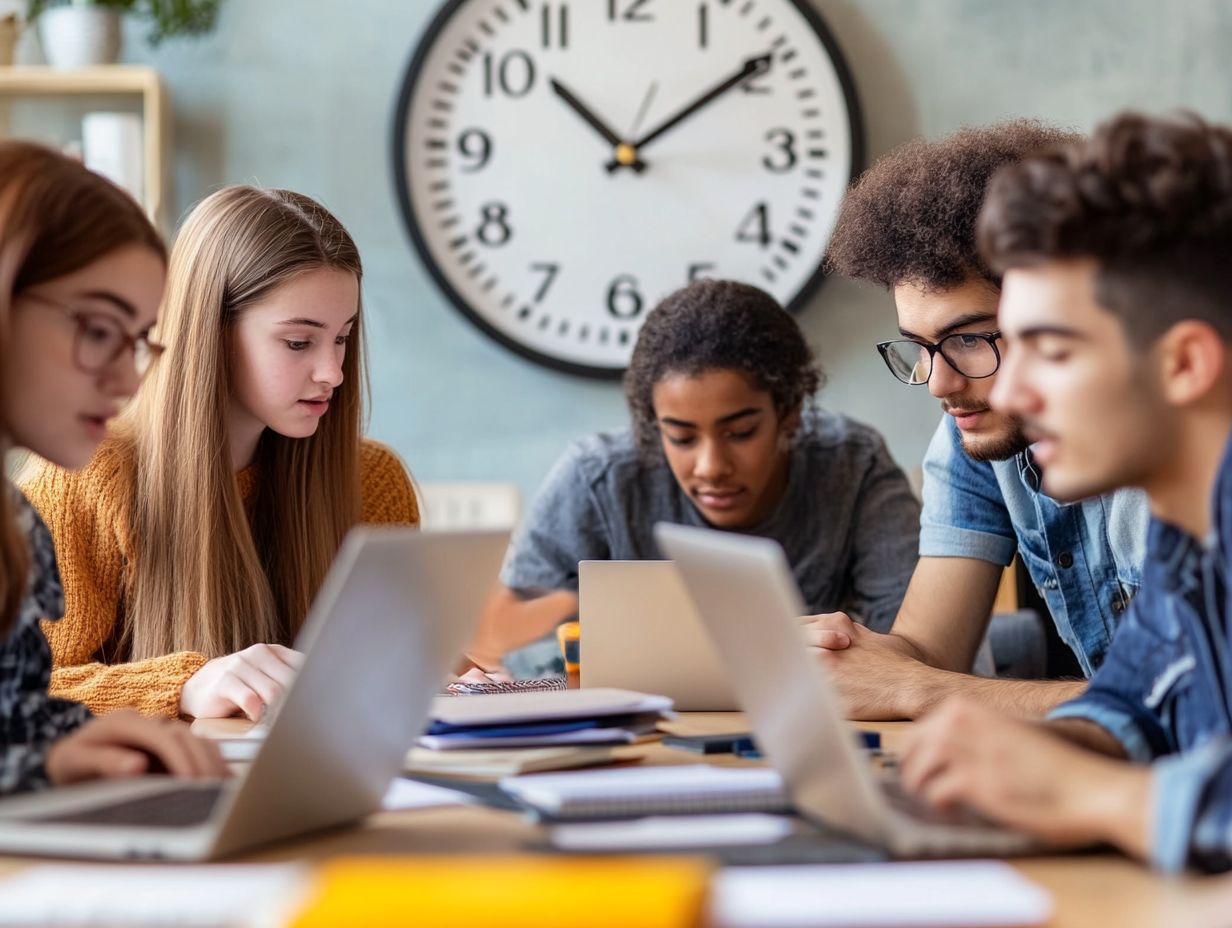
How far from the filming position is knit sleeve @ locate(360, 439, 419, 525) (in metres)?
2.02

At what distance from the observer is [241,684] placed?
4.50 ft

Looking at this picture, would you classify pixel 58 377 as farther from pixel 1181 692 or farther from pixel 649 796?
pixel 1181 692

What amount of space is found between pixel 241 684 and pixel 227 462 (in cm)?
43

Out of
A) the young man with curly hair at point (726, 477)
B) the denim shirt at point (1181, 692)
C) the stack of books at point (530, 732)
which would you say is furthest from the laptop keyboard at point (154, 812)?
the young man with curly hair at point (726, 477)

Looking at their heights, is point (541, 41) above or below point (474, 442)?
above

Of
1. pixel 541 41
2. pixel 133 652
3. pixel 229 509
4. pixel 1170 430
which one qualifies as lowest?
pixel 133 652

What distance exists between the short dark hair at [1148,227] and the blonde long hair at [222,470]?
1.06 m

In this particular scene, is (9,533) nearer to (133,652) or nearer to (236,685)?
(236,685)

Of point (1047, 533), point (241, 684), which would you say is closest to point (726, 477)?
point (1047, 533)

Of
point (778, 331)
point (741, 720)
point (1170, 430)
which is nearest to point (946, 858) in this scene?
point (1170, 430)

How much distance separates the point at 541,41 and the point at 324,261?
1.41m

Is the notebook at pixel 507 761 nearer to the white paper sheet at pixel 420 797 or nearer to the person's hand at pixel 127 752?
the white paper sheet at pixel 420 797

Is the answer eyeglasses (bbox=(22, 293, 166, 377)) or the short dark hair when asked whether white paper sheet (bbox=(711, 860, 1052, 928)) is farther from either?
eyeglasses (bbox=(22, 293, 166, 377))

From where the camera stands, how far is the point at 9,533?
39.3 inches
